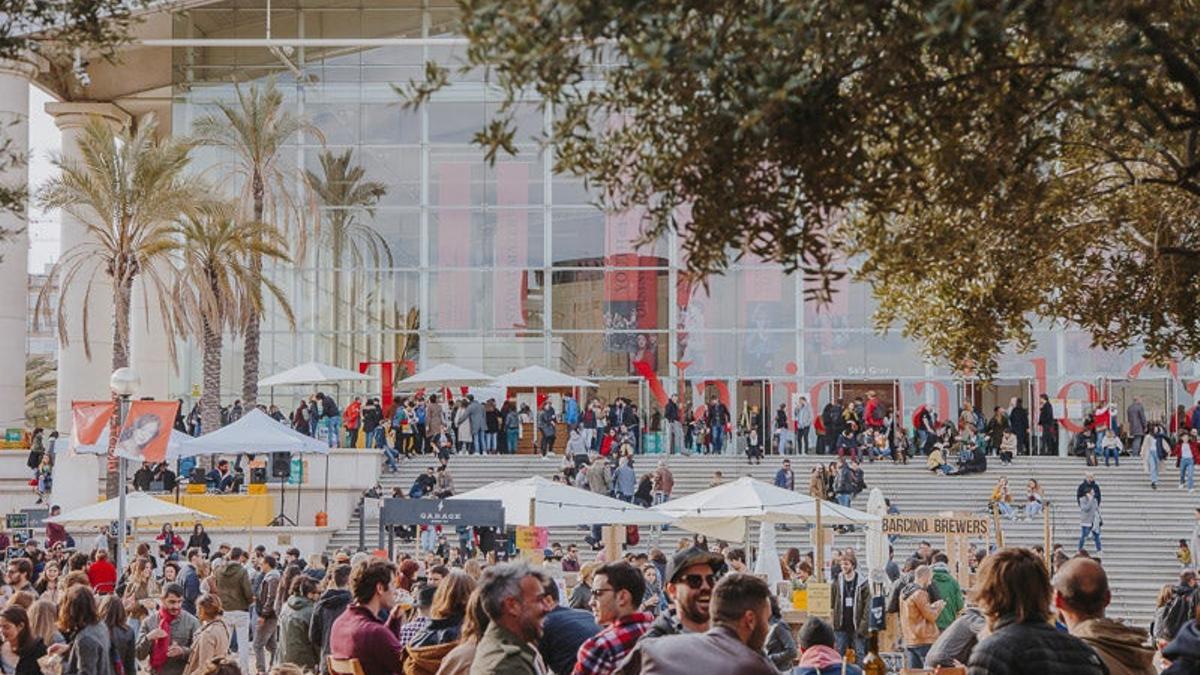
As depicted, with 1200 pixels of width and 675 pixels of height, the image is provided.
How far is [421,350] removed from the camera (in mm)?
49562

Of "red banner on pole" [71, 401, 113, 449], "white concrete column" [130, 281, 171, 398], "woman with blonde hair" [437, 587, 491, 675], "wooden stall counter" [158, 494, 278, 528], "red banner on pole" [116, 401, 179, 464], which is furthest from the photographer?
"white concrete column" [130, 281, 171, 398]

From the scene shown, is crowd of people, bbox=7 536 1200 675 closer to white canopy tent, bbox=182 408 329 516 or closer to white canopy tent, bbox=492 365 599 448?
white canopy tent, bbox=182 408 329 516

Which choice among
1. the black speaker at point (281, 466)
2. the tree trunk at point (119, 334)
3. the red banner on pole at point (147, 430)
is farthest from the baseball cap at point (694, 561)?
the tree trunk at point (119, 334)

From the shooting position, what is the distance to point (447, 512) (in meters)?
20.9

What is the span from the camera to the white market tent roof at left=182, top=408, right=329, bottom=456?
28953mm

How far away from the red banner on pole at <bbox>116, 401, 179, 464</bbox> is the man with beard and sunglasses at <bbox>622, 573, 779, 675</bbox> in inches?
592

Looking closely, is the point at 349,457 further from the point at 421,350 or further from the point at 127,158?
the point at 421,350

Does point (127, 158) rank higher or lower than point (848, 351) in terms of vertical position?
higher

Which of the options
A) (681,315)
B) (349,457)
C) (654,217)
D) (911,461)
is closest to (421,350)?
(681,315)

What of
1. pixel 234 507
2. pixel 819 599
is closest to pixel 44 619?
pixel 819 599

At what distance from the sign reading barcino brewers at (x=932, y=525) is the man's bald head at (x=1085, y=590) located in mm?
17224

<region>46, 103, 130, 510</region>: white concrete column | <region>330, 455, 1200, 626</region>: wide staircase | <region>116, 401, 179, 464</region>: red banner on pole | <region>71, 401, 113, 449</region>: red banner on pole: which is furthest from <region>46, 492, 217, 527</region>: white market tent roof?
<region>46, 103, 130, 510</region>: white concrete column

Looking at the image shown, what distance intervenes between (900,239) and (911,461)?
32.9 m

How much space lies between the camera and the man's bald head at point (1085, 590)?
6.52m
